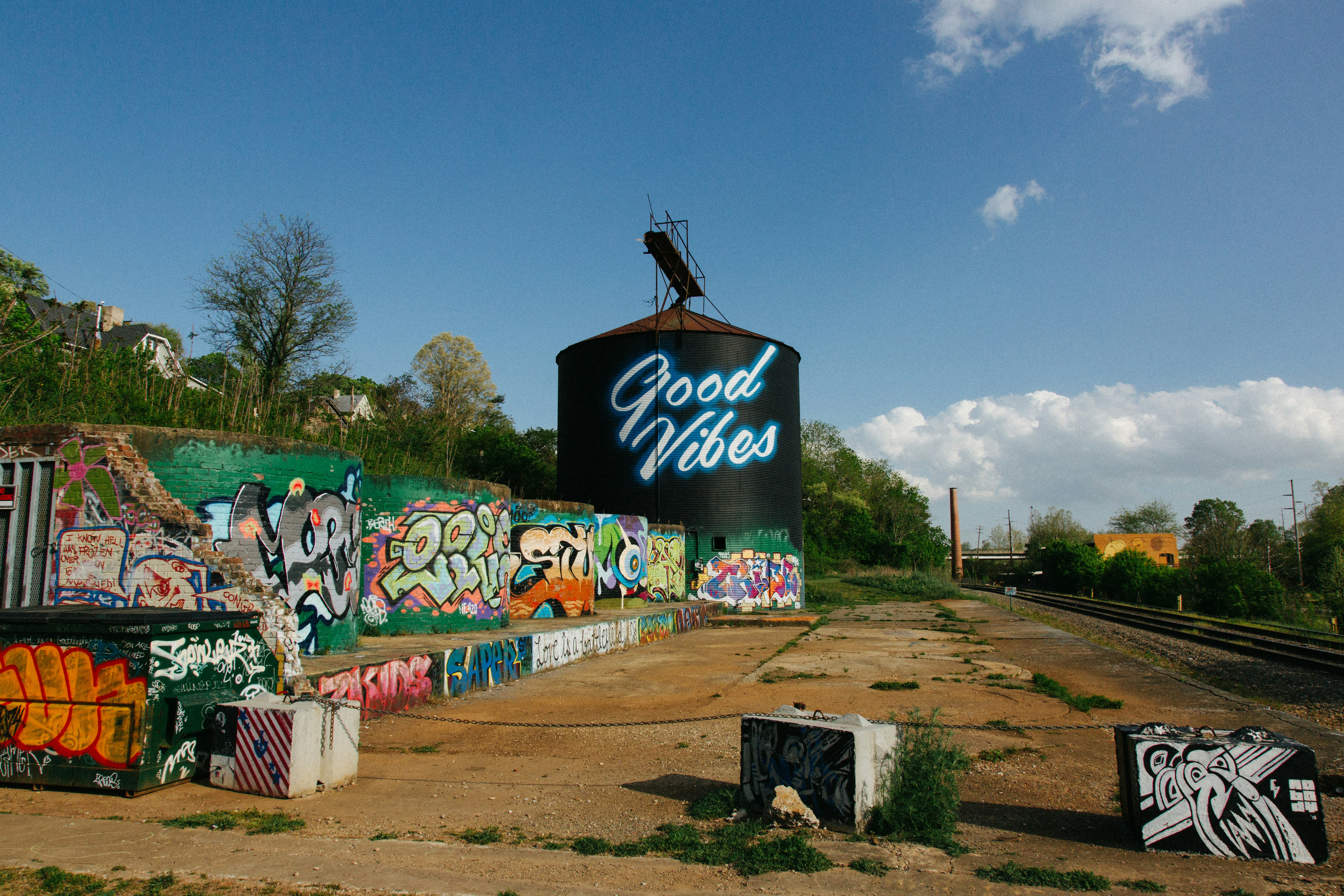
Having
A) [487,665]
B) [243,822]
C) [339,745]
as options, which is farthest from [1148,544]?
[243,822]

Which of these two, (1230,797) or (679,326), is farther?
(679,326)

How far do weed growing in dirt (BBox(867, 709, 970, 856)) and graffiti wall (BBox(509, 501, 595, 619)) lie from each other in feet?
41.7

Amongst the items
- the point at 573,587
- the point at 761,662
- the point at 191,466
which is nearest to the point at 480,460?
the point at 573,587

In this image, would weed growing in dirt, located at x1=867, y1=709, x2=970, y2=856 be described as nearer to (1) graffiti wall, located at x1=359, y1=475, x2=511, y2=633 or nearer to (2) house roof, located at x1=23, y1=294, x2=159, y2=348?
(1) graffiti wall, located at x1=359, y1=475, x2=511, y2=633

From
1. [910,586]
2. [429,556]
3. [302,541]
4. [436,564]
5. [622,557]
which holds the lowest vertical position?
[910,586]

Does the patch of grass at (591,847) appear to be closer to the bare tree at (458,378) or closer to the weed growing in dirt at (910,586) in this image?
the weed growing in dirt at (910,586)

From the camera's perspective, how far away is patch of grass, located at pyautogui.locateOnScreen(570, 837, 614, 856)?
494 centimetres

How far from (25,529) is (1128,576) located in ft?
180

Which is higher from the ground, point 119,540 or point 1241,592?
point 119,540

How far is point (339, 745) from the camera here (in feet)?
21.0

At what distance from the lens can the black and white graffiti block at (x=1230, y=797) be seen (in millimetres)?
4777

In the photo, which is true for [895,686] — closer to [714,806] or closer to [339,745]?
[714,806]

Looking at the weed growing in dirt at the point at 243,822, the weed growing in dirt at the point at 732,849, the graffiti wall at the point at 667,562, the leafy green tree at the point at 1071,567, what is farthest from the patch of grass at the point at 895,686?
the leafy green tree at the point at 1071,567

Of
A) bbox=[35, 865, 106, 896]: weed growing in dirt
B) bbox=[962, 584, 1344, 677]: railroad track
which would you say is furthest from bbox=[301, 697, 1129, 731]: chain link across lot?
bbox=[962, 584, 1344, 677]: railroad track
